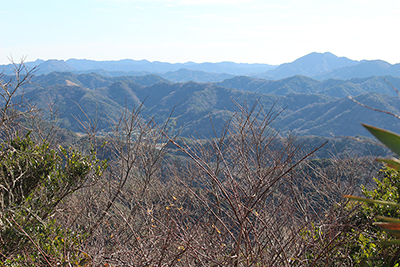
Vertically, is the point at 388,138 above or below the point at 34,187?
above

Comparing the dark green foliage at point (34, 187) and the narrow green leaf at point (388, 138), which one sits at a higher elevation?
the narrow green leaf at point (388, 138)

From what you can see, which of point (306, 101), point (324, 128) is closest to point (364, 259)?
point (324, 128)

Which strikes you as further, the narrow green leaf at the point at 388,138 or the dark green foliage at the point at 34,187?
the dark green foliage at the point at 34,187

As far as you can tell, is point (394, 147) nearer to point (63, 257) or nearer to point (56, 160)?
point (63, 257)

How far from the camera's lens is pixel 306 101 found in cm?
17350

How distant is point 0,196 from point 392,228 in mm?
4871

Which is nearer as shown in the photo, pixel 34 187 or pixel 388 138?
pixel 388 138

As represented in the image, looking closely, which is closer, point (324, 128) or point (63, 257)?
point (63, 257)

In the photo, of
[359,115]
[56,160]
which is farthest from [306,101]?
[56,160]

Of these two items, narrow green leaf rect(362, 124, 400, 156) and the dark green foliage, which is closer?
narrow green leaf rect(362, 124, 400, 156)

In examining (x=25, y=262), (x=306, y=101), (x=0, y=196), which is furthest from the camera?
(x=306, y=101)

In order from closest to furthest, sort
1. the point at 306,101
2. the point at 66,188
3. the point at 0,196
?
the point at 0,196 → the point at 66,188 → the point at 306,101

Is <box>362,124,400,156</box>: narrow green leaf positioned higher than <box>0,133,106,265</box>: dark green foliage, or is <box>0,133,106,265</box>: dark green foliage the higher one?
<box>362,124,400,156</box>: narrow green leaf

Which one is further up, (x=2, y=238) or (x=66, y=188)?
(x=66, y=188)
